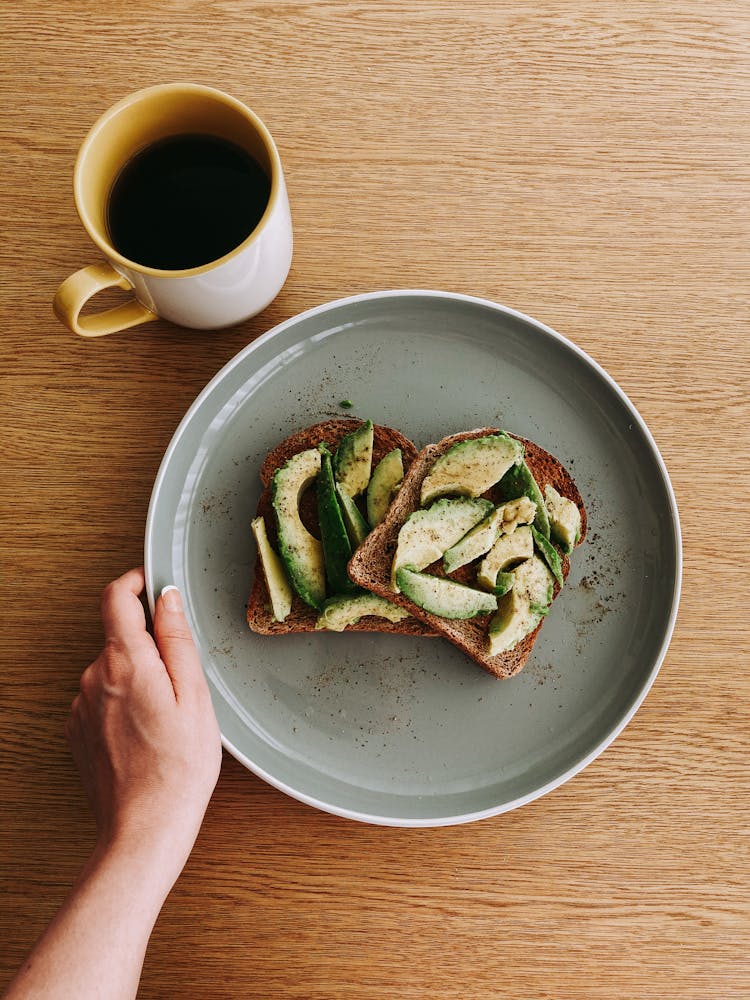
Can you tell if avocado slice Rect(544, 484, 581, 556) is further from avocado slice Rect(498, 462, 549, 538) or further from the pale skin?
the pale skin

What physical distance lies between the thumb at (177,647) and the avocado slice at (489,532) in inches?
17.5

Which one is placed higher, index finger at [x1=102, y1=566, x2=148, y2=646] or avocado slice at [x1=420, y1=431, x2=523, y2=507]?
avocado slice at [x1=420, y1=431, x2=523, y2=507]

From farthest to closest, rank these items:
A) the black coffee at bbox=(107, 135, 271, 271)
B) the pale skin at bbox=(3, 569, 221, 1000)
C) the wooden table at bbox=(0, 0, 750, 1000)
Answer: the wooden table at bbox=(0, 0, 750, 1000) → the black coffee at bbox=(107, 135, 271, 271) → the pale skin at bbox=(3, 569, 221, 1000)

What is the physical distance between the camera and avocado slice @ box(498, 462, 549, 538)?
136cm

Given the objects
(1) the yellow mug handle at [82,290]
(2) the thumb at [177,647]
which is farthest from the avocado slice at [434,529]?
(1) the yellow mug handle at [82,290]

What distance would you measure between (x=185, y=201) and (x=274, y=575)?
63cm

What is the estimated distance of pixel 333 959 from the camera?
1.42 metres

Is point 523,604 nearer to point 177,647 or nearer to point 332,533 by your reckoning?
point 332,533

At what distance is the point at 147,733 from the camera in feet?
4.17

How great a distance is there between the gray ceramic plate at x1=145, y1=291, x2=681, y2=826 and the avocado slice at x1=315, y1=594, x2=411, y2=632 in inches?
2.3

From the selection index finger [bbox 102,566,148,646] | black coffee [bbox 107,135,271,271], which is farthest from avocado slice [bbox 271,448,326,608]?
black coffee [bbox 107,135,271,271]

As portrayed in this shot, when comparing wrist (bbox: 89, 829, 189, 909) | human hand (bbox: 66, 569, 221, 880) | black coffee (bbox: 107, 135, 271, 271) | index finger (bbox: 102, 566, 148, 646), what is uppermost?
black coffee (bbox: 107, 135, 271, 271)

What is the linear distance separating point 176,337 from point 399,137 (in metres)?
0.57

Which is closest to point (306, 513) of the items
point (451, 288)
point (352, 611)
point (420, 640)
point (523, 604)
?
point (352, 611)
